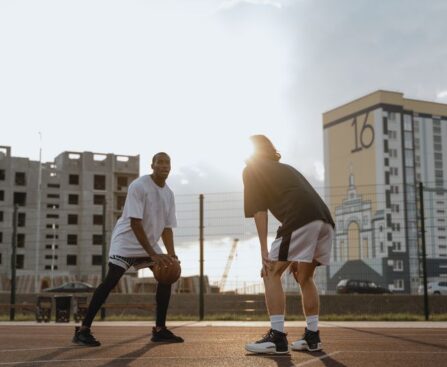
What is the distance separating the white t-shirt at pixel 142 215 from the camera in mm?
6348

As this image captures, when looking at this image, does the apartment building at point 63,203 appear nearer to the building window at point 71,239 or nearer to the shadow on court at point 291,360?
the building window at point 71,239

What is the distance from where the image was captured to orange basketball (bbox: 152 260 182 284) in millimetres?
6355

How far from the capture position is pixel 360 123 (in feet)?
326

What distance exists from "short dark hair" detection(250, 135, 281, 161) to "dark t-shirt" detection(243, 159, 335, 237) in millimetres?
52

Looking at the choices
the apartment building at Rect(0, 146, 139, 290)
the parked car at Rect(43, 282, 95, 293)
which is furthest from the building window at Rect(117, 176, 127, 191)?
the parked car at Rect(43, 282, 95, 293)

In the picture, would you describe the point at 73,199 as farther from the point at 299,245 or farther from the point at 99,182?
the point at 299,245

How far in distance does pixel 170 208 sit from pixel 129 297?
18.5m

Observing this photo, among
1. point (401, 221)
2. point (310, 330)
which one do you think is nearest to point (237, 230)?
point (310, 330)

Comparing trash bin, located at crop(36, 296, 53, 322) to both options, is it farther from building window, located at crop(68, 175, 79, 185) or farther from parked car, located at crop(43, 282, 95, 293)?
building window, located at crop(68, 175, 79, 185)

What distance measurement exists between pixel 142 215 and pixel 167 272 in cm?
57

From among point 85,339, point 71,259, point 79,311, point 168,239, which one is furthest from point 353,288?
point 85,339

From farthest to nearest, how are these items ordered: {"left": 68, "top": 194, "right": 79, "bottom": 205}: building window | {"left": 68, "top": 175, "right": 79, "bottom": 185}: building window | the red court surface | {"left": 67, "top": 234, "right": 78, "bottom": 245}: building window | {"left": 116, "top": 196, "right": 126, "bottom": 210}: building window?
{"left": 116, "top": 196, "right": 126, "bottom": 210}: building window
{"left": 68, "top": 175, "right": 79, "bottom": 185}: building window
{"left": 68, "top": 194, "right": 79, "bottom": 205}: building window
{"left": 67, "top": 234, "right": 78, "bottom": 245}: building window
the red court surface

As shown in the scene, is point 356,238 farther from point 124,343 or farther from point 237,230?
point 124,343

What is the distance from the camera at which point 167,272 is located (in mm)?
6391
